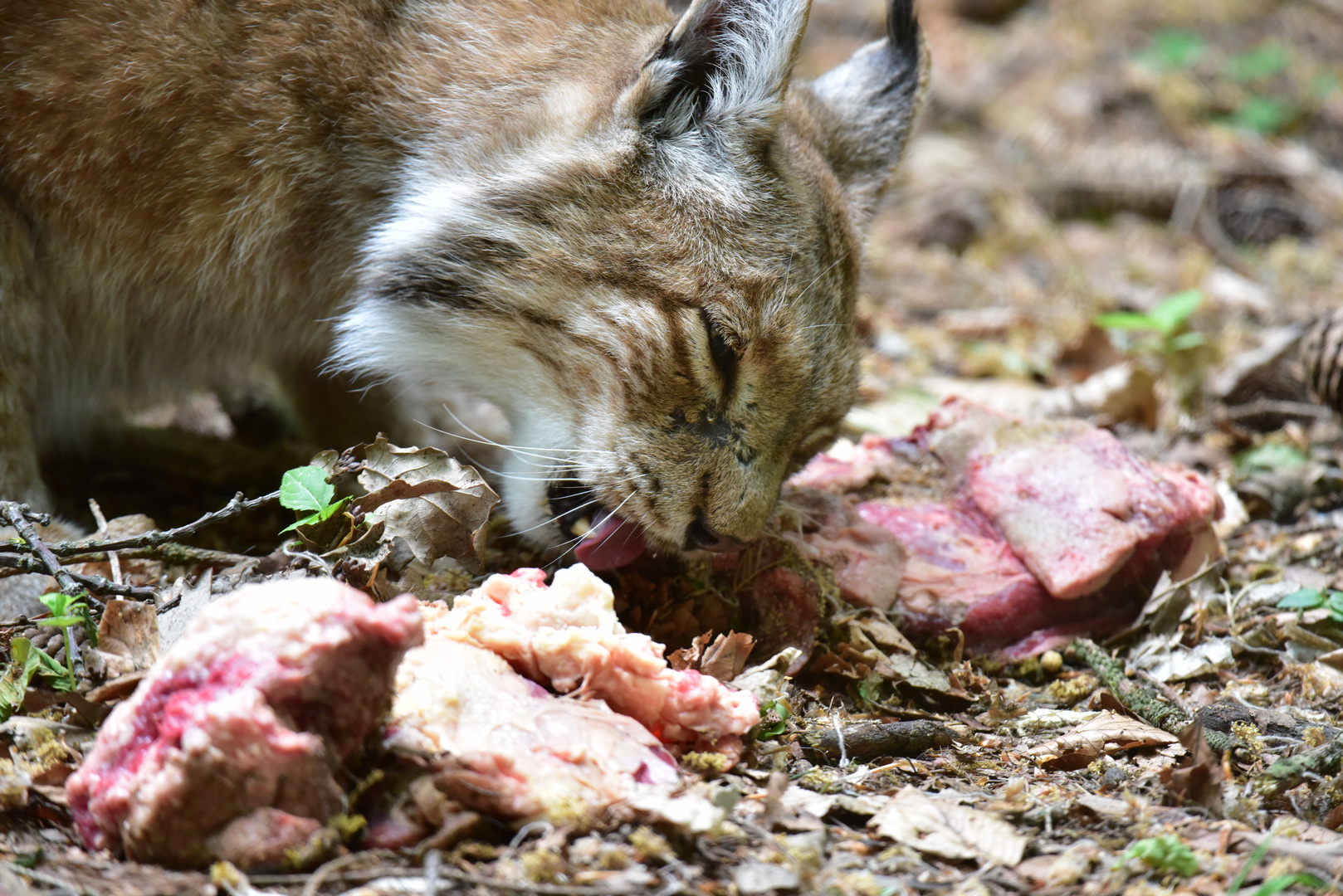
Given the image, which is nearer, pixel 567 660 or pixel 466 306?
pixel 567 660

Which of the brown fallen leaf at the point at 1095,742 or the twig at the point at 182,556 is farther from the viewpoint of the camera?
the twig at the point at 182,556

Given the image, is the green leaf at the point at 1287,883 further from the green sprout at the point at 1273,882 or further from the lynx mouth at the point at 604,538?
the lynx mouth at the point at 604,538

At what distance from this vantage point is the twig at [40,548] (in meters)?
2.45

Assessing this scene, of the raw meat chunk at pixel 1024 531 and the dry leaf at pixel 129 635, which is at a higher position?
the dry leaf at pixel 129 635

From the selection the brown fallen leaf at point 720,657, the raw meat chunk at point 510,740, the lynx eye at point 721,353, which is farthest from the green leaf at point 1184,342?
the raw meat chunk at point 510,740

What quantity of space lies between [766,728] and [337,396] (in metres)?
2.31

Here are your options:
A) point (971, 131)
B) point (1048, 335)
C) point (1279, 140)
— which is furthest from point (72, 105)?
point (1279, 140)

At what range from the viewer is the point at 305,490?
2.64 m

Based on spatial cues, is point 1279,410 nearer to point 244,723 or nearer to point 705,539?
point 705,539

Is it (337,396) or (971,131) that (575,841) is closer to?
(337,396)

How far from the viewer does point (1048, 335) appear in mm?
5949

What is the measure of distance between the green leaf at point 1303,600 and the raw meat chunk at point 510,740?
2.04 meters

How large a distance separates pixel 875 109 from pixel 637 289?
4.92 ft

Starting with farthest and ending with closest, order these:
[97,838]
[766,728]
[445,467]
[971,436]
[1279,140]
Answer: [1279,140], [971,436], [445,467], [766,728], [97,838]
